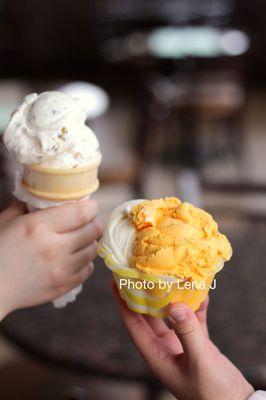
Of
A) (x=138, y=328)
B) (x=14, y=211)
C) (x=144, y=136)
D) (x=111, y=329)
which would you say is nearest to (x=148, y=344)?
(x=138, y=328)

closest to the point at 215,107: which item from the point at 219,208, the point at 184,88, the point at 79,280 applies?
the point at 184,88

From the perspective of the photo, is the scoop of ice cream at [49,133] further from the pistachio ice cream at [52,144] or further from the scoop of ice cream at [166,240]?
the scoop of ice cream at [166,240]

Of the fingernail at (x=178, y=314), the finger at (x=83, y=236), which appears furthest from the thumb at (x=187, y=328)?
the finger at (x=83, y=236)

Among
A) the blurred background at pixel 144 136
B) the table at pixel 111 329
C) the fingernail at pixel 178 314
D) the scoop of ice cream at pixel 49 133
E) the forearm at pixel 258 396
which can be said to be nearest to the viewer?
the fingernail at pixel 178 314

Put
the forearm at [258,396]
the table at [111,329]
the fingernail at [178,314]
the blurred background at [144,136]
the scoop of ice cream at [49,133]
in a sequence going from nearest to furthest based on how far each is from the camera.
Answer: the fingernail at [178,314], the forearm at [258,396], the scoop of ice cream at [49,133], the table at [111,329], the blurred background at [144,136]

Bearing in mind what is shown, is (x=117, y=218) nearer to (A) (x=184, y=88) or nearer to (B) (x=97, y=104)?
(B) (x=97, y=104)

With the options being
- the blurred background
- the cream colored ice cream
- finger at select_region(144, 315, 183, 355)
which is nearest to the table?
the blurred background

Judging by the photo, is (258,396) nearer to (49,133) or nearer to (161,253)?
(161,253)
